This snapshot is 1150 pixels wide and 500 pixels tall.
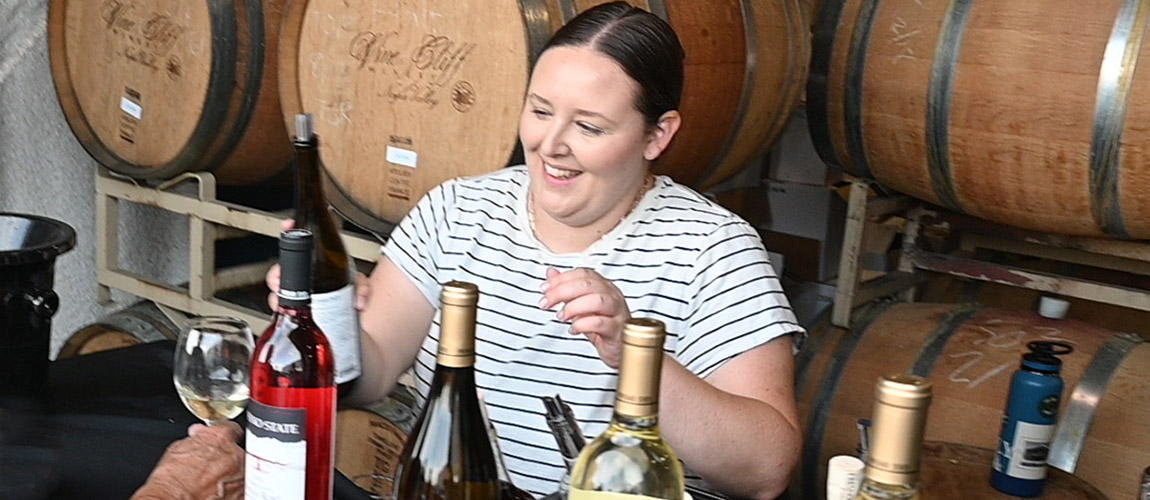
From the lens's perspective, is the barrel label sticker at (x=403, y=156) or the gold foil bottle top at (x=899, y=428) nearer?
the gold foil bottle top at (x=899, y=428)

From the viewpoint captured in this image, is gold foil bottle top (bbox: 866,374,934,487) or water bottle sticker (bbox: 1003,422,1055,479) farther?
water bottle sticker (bbox: 1003,422,1055,479)

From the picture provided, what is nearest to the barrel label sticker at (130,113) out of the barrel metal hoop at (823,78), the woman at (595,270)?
the woman at (595,270)

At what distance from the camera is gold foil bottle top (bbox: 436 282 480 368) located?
0.81m

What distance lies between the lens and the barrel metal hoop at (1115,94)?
1889mm

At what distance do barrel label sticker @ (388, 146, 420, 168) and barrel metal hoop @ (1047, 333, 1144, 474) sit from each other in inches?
48.6

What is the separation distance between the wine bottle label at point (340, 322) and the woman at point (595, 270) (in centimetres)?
14

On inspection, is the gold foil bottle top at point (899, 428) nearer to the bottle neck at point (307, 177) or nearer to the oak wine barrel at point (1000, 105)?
the bottle neck at point (307, 177)

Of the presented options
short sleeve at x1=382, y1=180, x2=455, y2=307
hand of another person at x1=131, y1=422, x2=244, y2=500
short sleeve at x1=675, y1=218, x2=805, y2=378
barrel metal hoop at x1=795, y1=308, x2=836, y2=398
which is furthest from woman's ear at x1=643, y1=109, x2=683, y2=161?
barrel metal hoop at x1=795, y1=308, x2=836, y2=398

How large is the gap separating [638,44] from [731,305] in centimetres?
35

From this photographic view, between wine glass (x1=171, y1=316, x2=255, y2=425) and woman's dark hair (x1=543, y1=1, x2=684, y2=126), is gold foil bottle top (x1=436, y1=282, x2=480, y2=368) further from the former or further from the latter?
woman's dark hair (x1=543, y1=1, x2=684, y2=126)

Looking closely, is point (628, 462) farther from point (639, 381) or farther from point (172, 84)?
point (172, 84)

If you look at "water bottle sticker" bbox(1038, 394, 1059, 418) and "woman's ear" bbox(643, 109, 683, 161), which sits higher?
"woman's ear" bbox(643, 109, 683, 161)

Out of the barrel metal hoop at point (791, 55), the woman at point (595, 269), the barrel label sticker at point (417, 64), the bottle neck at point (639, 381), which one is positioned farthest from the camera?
the barrel metal hoop at point (791, 55)

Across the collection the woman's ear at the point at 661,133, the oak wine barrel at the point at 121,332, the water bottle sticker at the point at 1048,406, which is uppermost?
the woman's ear at the point at 661,133
